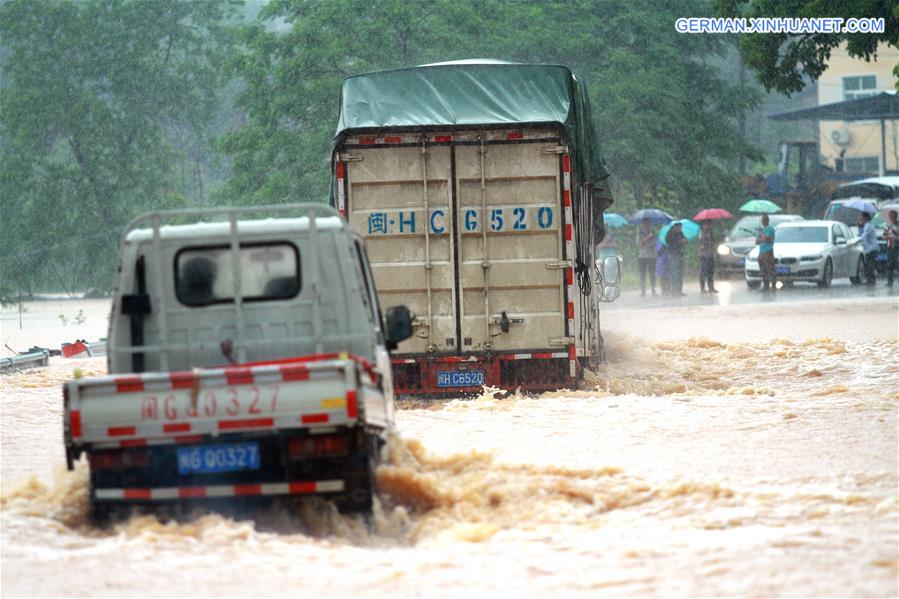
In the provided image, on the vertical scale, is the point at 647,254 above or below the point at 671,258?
above

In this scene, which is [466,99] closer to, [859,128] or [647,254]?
[647,254]

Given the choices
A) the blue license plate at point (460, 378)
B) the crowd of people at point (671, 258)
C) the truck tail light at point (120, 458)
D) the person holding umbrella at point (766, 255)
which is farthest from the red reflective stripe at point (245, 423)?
the crowd of people at point (671, 258)

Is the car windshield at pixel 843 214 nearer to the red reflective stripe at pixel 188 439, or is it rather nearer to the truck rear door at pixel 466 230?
the truck rear door at pixel 466 230

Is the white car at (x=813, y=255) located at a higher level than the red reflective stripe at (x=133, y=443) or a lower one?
higher

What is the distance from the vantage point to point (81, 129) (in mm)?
63594

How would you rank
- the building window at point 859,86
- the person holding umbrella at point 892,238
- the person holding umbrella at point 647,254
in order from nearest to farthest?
the person holding umbrella at point 892,238 < the person holding umbrella at point 647,254 < the building window at point 859,86

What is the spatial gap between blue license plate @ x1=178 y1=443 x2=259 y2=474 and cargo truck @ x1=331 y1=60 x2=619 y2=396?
6799 mm

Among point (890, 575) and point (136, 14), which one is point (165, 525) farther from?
point (136, 14)

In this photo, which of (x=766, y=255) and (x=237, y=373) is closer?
(x=237, y=373)

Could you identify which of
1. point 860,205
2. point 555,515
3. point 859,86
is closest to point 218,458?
point 555,515

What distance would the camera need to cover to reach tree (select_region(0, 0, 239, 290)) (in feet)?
205

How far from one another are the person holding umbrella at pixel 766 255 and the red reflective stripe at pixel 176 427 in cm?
2783

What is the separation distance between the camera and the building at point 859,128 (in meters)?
74.5

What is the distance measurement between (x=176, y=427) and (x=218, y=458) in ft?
0.91
